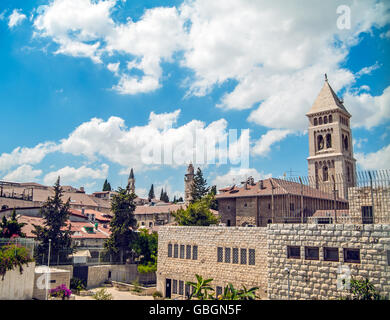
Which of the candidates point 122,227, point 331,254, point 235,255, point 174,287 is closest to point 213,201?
point 122,227

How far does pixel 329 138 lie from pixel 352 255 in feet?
177

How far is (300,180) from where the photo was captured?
17.2 metres

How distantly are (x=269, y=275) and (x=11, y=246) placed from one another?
585 inches

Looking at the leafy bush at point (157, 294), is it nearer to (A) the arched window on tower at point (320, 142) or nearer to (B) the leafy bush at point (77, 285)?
(B) the leafy bush at point (77, 285)

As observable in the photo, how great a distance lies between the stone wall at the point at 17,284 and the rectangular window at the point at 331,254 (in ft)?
54.8

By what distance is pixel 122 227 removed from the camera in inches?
1435

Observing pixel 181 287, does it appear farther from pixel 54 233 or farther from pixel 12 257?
pixel 54 233

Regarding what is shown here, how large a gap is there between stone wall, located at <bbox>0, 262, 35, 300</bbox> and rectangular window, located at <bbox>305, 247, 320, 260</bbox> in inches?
625

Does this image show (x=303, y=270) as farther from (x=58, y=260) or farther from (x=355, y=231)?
(x=58, y=260)

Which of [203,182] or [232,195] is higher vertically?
[203,182]

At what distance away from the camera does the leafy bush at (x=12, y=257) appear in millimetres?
17500

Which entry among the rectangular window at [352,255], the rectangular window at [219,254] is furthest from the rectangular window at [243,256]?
the rectangular window at [352,255]

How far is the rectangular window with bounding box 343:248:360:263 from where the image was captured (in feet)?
49.4
